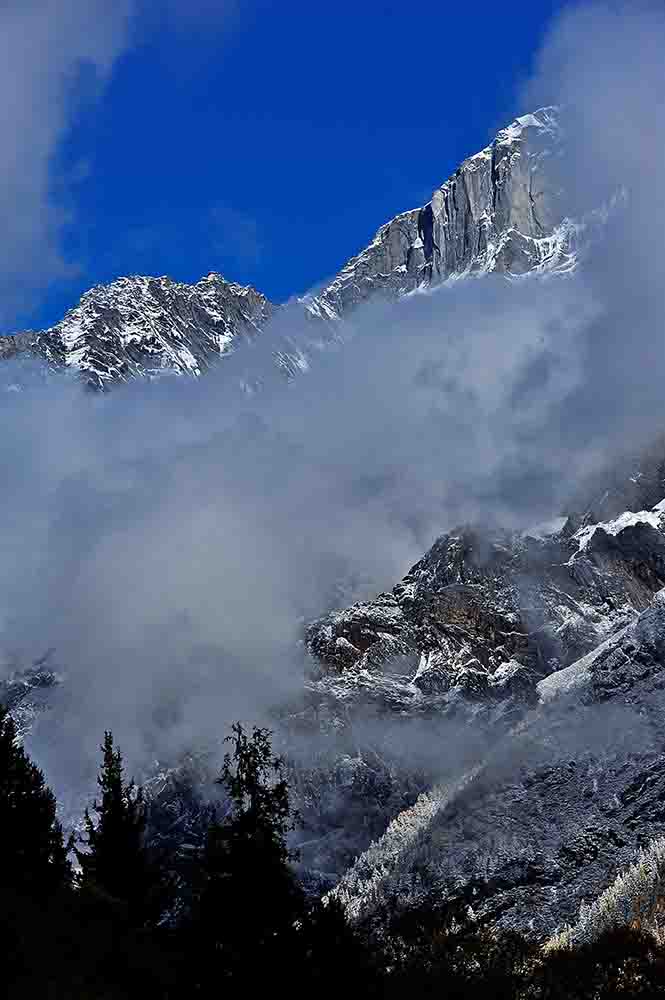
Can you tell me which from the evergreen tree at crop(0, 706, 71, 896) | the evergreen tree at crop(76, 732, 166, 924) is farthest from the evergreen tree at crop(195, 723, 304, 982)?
the evergreen tree at crop(76, 732, 166, 924)

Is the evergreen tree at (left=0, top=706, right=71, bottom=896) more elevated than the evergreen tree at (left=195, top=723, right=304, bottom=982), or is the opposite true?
the evergreen tree at (left=0, top=706, right=71, bottom=896)

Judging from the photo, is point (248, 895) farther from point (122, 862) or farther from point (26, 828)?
point (122, 862)

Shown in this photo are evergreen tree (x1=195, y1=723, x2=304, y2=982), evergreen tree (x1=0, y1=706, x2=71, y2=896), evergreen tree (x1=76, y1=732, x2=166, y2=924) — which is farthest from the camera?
evergreen tree (x1=76, y1=732, x2=166, y2=924)

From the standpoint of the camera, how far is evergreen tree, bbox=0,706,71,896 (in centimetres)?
6283

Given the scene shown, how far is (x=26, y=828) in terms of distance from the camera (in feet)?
221

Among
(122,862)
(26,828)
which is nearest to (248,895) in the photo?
(26,828)

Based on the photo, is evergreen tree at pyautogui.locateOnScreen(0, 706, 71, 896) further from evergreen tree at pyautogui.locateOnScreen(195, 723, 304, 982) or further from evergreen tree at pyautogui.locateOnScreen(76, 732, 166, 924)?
evergreen tree at pyautogui.locateOnScreen(195, 723, 304, 982)

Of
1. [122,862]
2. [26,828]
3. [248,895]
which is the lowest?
[248,895]

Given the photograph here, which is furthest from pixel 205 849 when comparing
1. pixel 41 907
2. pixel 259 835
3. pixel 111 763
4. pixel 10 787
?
pixel 111 763

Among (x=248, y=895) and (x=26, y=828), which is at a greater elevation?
(x=26, y=828)

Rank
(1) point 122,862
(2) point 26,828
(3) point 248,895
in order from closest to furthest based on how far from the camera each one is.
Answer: (3) point 248,895, (2) point 26,828, (1) point 122,862

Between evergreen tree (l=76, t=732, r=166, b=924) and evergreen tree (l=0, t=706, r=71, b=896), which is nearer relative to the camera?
evergreen tree (l=0, t=706, r=71, b=896)

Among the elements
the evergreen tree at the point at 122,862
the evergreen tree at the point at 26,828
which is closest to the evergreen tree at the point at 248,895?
the evergreen tree at the point at 26,828

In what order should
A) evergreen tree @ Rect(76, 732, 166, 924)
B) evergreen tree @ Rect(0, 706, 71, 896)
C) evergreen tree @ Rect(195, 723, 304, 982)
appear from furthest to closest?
evergreen tree @ Rect(76, 732, 166, 924)
evergreen tree @ Rect(0, 706, 71, 896)
evergreen tree @ Rect(195, 723, 304, 982)
